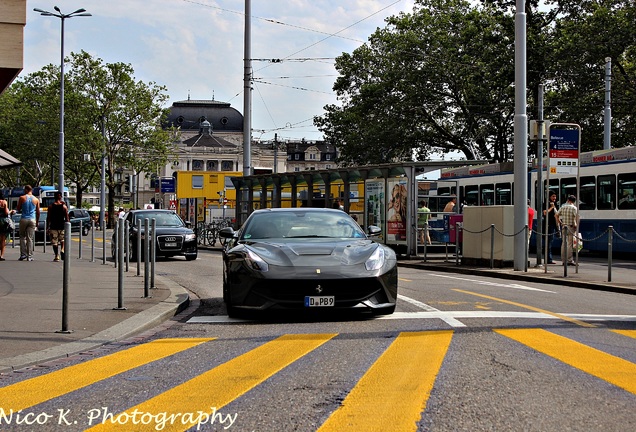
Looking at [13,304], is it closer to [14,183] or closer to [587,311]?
[587,311]

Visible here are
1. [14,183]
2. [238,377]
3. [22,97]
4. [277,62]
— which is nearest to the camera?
[238,377]

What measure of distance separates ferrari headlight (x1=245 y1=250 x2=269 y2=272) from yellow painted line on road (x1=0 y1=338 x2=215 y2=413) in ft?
4.45

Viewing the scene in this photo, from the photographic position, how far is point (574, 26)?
139ft

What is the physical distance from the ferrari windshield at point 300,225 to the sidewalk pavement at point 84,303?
1440 millimetres

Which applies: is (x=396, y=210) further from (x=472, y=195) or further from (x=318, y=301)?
(x=318, y=301)

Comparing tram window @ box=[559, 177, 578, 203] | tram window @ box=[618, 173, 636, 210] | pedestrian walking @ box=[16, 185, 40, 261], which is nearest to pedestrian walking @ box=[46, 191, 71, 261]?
pedestrian walking @ box=[16, 185, 40, 261]

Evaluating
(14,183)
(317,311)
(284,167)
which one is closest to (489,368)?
(317,311)

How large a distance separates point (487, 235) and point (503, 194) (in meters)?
13.1

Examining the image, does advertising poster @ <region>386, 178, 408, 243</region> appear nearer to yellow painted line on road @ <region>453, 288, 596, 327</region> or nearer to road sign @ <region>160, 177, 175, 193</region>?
yellow painted line on road @ <region>453, 288, 596, 327</region>

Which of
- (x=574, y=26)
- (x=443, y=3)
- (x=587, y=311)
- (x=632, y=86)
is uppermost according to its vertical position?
(x=443, y=3)

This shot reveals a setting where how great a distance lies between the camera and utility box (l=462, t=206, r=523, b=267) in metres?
20.7

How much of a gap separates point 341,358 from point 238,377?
3.66 ft

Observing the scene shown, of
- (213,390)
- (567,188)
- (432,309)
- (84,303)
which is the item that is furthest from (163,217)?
(213,390)

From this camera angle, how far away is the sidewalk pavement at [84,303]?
8266 mm
